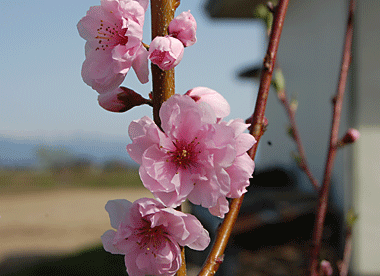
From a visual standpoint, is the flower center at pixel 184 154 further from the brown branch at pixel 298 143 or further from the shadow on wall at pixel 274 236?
the shadow on wall at pixel 274 236

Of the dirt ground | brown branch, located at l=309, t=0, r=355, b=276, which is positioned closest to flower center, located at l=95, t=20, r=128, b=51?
brown branch, located at l=309, t=0, r=355, b=276

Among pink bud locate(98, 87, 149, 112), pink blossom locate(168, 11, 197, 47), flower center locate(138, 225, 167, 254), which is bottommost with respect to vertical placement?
flower center locate(138, 225, 167, 254)

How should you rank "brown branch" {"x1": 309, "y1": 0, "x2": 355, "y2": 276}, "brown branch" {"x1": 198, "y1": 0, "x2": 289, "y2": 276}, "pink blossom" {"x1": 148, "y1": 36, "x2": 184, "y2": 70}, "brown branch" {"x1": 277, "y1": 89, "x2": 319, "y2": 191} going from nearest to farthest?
"pink blossom" {"x1": 148, "y1": 36, "x2": 184, "y2": 70} < "brown branch" {"x1": 198, "y1": 0, "x2": 289, "y2": 276} < "brown branch" {"x1": 309, "y1": 0, "x2": 355, "y2": 276} < "brown branch" {"x1": 277, "y1": 89, "x2": 319, "y2": 191}

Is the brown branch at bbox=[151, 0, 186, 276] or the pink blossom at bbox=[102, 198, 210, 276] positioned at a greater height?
the brown branch at bbox=[151, 0, 186, 276]

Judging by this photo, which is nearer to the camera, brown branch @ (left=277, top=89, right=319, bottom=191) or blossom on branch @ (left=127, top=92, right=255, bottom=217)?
blossom on branch @ (left=127, top=92, right=255, bottom=217)

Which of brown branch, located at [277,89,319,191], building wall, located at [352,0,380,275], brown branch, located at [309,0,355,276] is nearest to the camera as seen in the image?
brown branch, located at [309,0,355,276]

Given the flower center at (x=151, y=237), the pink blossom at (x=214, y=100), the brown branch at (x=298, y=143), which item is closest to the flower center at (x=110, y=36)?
the pink blossom at (x=214, y=100)

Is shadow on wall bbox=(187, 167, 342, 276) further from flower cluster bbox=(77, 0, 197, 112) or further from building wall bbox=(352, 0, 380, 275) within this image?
flower cluster bbox=(77, 0, 197, 112)

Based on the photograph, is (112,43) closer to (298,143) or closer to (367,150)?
(298,143)
